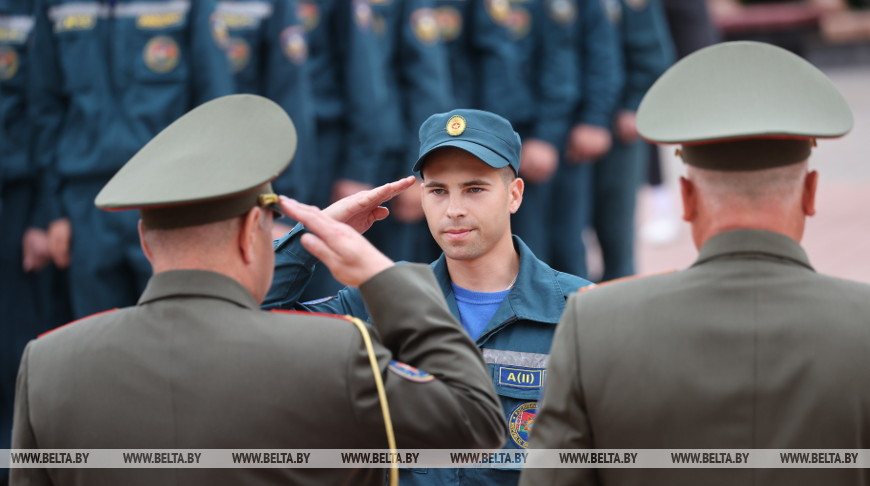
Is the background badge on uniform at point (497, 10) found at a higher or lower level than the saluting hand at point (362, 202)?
higher

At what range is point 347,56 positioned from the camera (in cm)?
650

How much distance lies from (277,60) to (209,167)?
3741 mm

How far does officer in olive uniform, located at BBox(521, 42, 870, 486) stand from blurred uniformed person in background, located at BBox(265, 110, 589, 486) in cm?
82

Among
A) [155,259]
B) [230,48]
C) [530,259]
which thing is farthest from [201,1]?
[155,259]

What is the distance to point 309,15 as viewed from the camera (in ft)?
21.3

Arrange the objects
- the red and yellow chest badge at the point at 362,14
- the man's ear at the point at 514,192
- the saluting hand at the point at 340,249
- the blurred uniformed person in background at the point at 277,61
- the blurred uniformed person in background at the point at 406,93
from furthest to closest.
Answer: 1. the blurred uniformed person in background at the point at 406,93
2. the red and yellow chest badge at the point at 362,14
3. the blurred uniformed person in background at the point at 277,61
4. the man's ear at the point at 514,192
5. the saluting hand at the point at 340,249

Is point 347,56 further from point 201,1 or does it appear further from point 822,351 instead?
point 822,351

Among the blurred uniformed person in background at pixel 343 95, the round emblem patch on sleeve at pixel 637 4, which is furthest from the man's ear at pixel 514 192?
the round emblem patch on sleeve at pixel 637 4

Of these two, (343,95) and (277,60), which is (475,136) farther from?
(343,95)

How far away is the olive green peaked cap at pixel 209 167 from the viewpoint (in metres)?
2.35

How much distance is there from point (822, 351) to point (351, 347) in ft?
2.80

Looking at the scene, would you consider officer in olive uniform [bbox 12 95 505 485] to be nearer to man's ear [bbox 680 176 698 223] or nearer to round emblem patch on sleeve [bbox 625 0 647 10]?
man's ear [bbox 680 176 698 223]

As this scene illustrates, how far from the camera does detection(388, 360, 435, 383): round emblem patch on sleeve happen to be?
2316mm

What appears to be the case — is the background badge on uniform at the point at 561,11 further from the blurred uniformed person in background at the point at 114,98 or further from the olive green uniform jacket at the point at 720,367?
the olive green uniform jacket at the point at 720,367
